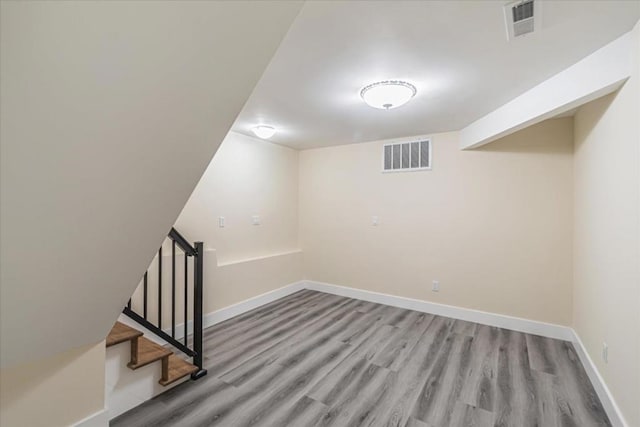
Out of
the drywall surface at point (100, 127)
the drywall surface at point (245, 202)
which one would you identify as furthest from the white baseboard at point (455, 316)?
the drywall surface at point (100, 127)

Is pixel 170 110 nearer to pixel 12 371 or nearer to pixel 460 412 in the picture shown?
pixel 12 371

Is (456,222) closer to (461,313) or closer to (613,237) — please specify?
(461,313)

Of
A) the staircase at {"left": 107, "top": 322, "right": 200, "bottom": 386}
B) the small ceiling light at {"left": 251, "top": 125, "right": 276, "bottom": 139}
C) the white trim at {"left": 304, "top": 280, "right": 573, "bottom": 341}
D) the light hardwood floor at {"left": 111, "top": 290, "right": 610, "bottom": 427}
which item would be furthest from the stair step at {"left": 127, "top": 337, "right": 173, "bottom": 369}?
the white trim at {"left": 304, "top": 280, "right": 573, "bottom": 341}

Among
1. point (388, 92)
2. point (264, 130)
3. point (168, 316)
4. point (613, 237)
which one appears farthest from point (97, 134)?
point (613, 237)

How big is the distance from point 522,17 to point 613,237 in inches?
62.6

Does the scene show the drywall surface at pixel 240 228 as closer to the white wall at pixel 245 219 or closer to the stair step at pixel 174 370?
the white wall at pixel 245 219

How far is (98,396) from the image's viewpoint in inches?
72.3

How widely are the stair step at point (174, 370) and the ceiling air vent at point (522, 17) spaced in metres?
3.12

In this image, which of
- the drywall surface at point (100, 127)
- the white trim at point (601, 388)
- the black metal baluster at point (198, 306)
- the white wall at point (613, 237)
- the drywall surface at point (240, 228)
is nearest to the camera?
the drywall surface at point (100, 127)

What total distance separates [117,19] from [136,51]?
92 mm

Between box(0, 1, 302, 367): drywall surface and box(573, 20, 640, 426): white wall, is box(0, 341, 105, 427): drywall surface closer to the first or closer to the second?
box(0, 1, 302, 367): drywall surface

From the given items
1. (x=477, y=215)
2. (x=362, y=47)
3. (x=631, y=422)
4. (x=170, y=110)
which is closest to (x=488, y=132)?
(x=477, y=215)

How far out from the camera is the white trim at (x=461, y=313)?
3167 mm

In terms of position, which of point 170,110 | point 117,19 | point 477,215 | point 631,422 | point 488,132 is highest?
point 488,132
